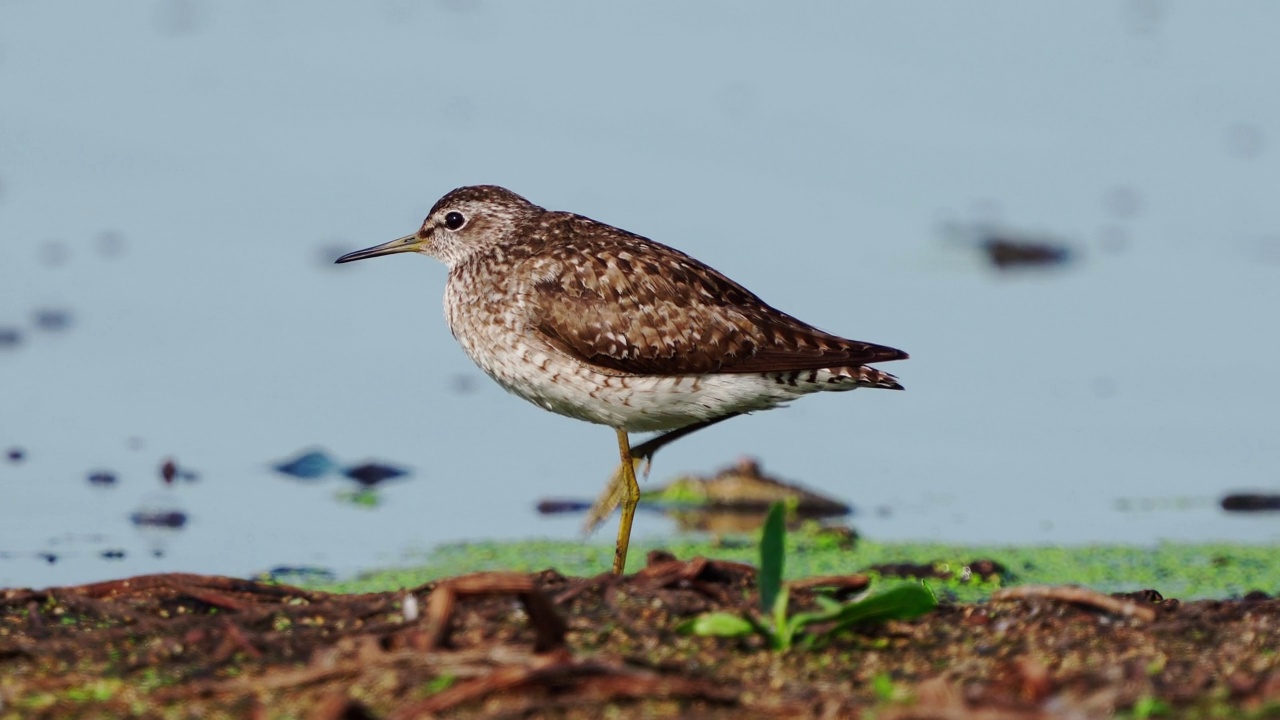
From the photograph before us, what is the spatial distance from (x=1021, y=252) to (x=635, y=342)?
697cm

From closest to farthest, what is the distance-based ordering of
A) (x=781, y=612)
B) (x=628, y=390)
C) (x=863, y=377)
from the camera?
(x=781, y=612)
(x=628, y=390)
(x=863, y=377)

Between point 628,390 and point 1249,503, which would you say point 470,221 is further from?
point 1249,503

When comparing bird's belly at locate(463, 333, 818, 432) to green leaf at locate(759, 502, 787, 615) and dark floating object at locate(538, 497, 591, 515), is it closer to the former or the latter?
dark floating object at locate(538, 497, 591, 515)

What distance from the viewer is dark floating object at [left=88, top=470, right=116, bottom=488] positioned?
9891 mm

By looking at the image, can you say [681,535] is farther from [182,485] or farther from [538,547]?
[182,485]

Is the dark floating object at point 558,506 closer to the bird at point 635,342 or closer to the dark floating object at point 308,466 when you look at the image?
the dark floating object at point 308,466

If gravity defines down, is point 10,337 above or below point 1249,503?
above

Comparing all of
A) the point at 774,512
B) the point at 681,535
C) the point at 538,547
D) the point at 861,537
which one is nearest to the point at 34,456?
the point at 538,547

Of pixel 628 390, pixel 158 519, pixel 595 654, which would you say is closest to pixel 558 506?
pixel 158 519

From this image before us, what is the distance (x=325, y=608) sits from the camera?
5855 millimetres

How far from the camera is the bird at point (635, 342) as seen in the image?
7.87m

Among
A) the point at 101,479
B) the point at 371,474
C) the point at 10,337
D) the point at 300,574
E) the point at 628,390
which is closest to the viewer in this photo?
the point at 628,390

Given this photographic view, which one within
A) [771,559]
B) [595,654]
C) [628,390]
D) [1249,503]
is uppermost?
[628,390]

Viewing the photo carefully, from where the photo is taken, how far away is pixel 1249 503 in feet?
32.9
